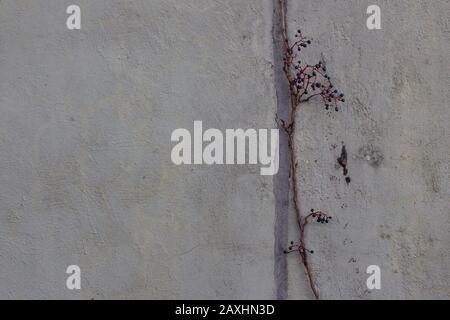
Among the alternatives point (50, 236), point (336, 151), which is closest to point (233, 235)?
point (336, 151)

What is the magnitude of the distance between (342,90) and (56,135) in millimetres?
1503

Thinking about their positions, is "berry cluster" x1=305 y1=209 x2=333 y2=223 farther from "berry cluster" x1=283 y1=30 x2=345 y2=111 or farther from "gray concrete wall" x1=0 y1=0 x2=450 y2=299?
"berry cluster" x1=283 y1=30 x2=345 y2=111

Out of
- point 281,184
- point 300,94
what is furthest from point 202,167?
point 300,94

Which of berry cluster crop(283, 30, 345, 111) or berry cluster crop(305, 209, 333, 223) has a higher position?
berry cluster crop(283, 30, 345, 111)

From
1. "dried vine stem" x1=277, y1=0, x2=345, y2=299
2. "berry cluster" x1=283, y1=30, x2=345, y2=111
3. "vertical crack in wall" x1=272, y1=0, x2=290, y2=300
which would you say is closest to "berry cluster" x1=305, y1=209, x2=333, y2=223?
"dried vine stem" x1=277, y1=0, x2=345, y2=299

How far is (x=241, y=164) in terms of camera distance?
423 cm

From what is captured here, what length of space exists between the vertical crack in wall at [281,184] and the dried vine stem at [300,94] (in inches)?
0.9

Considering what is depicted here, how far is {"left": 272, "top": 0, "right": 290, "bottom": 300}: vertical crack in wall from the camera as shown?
4211 millimetres

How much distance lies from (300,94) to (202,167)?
0.63 m

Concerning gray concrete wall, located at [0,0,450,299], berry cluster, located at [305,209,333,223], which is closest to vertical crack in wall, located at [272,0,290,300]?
gray concrete wall, located at [0,0,450,299]

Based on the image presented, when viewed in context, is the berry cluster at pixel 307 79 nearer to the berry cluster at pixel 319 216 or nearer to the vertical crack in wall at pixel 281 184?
the vertical crack in wall at pixel 281 184

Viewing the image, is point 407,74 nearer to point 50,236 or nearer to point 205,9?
point 205,9

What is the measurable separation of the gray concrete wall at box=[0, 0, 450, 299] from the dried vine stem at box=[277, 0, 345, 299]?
1.7 inches

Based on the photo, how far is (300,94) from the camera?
4.22 metres
